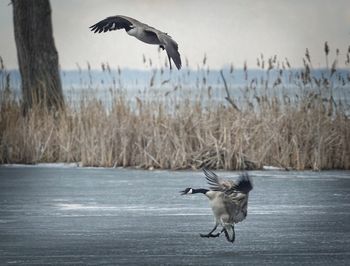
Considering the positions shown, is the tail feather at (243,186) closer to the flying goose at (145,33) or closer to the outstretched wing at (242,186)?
the outstretched wing at (242,186)

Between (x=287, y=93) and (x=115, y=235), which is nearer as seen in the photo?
(x=115, y=235)

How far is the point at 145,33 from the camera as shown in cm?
653

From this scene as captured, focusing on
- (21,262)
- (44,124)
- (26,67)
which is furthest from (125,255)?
(26,67)

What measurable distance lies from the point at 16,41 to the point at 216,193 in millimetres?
12923

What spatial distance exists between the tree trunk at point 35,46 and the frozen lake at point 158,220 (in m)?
5.34

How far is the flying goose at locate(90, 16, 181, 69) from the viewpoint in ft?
20.3

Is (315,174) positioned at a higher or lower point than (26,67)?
lower

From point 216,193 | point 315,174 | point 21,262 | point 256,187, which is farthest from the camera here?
point 315,174

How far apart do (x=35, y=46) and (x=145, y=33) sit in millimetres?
12586

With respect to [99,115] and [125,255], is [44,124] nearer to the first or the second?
[99,115]

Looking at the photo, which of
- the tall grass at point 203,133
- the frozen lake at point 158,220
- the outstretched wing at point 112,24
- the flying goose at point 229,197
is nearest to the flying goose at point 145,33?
the outstretched wing at point 112,24

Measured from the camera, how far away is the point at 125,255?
21.5 feet

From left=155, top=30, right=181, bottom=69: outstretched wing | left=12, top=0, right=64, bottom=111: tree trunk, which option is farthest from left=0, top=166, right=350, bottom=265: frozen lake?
left=12, top=0, right=64, bottom=111: tree trunk

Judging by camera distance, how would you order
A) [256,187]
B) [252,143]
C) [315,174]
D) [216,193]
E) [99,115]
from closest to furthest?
[216,193]
[256,187]
[315,174]
[252,143]
[99,115]
